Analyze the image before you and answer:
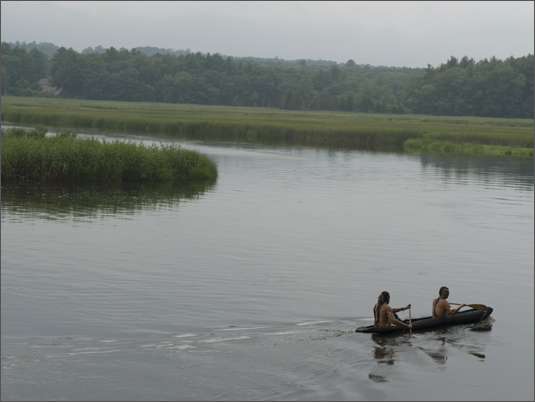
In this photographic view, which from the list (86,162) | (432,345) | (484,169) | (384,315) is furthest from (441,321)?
(484,169)

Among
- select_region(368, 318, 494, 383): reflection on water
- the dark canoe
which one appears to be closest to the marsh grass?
the dark canoe

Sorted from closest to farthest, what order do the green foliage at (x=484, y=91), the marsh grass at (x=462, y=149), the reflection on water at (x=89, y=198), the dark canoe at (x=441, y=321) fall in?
the dark canoe at (x=441, y=321), the reflection on water at (x=89, y=198), the marsh grass at (x=462, y=149), the green foliage at (x=484, y=91)

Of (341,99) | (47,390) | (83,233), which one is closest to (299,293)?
(47,390)

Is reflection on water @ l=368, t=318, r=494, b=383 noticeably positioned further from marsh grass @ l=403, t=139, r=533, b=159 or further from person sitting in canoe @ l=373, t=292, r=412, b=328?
marsh grass @ l=403, t=139, r=533, b=159

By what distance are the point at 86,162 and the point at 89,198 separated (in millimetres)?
5702

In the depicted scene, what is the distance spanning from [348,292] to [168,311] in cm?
570

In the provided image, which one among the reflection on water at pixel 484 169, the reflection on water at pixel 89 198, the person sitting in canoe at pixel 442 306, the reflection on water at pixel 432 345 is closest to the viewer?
the reflection on water at pixel 432 345

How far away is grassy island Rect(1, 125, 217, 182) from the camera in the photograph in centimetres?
4091

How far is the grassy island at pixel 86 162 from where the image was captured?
40906 mm

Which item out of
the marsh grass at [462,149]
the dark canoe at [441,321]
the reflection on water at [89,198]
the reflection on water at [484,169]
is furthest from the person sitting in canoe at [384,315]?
the marsh grass at [462,149]

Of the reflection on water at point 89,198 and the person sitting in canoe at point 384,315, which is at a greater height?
the reflection on water at point 89,198

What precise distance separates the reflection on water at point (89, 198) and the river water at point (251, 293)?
159 millimetres

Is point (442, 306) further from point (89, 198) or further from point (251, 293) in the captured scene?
point (89, 198)

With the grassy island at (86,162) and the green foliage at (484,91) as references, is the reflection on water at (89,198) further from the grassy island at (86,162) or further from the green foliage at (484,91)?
the green foliage at (484,91)
